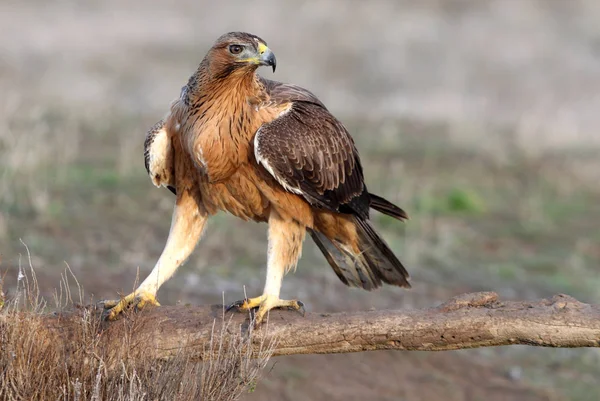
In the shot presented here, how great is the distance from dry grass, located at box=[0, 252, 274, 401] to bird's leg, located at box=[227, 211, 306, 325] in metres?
0.78

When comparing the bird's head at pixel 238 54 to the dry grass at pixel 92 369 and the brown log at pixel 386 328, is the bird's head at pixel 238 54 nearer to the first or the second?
the brown log at pixel 386 328

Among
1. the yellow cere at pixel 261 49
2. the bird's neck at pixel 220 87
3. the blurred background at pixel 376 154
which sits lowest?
the blurred background at pixel 376 154

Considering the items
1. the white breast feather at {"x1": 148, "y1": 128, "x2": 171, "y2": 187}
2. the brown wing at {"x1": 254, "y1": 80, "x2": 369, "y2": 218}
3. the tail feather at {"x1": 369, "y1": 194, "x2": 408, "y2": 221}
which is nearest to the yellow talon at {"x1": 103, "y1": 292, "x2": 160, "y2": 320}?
the white breast feather at {"x1": 148, "y1": 128, "x2": 171, "y2": 187}

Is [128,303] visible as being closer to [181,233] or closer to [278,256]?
[181,233]

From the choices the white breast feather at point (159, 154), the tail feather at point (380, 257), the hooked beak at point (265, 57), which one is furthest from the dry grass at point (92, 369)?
the tail feather at point (380, 257)

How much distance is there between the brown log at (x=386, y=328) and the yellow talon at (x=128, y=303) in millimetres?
170

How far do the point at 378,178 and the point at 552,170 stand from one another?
3.06 metres

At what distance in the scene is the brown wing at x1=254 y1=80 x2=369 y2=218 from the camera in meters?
5.70

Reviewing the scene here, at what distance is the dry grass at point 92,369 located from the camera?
4.62 metres

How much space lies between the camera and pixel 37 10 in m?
22.9

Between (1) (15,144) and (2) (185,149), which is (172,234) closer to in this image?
(2) (185,149)

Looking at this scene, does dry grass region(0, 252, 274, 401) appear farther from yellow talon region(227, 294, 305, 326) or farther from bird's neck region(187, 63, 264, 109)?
bird's neck region(187, 63, 264, 109)

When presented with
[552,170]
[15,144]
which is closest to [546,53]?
[552,170]

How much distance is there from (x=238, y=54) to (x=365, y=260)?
65.7 inches
